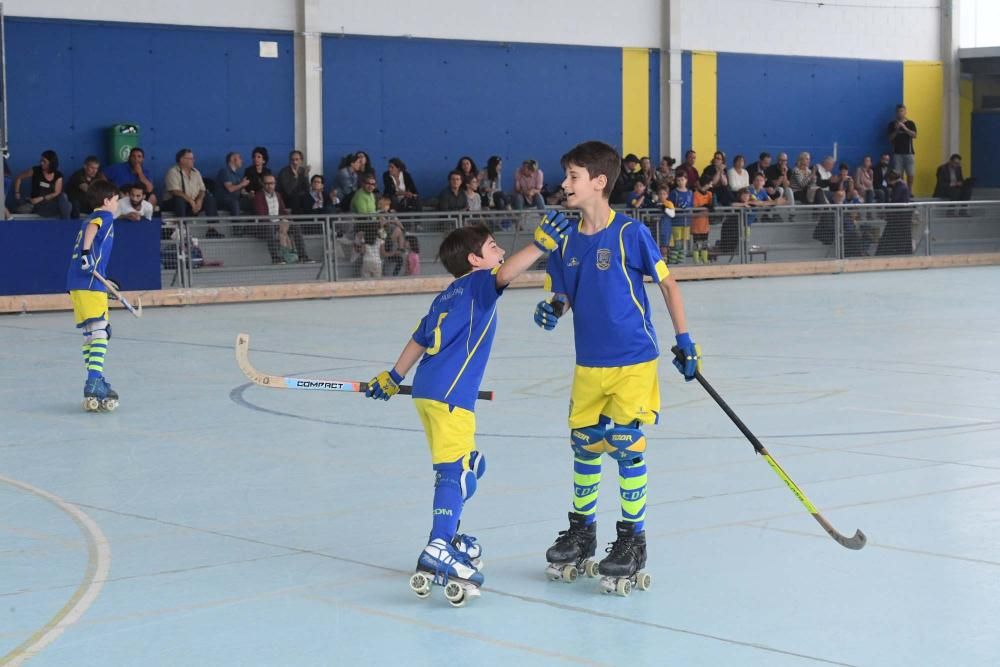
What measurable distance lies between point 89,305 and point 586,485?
6.78 m

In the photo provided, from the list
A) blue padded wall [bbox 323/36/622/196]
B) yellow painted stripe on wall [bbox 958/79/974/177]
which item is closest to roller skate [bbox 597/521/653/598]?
blue padded wall [bbox 323/36/622/196]

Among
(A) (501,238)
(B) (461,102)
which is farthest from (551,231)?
(B) (461,102)

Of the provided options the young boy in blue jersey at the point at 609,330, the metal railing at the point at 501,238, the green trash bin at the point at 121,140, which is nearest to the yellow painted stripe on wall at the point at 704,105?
the metal railing at the point at 501,238

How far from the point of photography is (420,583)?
6055mm

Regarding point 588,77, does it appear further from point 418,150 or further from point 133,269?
point 133,269

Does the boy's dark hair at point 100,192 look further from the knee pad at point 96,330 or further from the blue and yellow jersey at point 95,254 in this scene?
the knee pad at point 96,330

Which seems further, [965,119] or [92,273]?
[965,119]

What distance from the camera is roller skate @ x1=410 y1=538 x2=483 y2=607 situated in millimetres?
6020

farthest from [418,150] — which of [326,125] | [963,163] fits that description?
[963,163]

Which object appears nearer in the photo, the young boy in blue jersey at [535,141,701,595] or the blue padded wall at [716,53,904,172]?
the young boy in blue jersey at [535,141,701,595]

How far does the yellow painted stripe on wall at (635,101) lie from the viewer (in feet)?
110

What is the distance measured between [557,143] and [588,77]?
173cm

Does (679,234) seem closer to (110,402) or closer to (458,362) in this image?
(110,402)

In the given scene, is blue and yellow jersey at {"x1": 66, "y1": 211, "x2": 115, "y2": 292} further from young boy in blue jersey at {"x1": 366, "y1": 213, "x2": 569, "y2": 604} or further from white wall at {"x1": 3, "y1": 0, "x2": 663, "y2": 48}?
white wall at {"x1": 3, "y1": 0, "x2": 663, "y2": 48}
